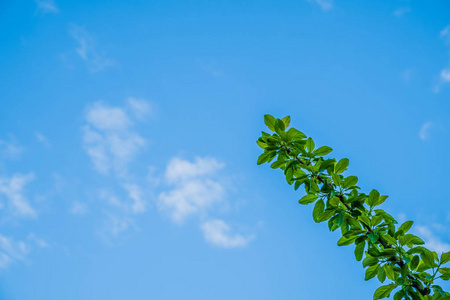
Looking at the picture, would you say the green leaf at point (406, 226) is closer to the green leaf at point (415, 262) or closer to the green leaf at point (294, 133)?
the green leaf at point (415, 262)

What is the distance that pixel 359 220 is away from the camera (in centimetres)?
196

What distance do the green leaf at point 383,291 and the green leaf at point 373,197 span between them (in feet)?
1.65

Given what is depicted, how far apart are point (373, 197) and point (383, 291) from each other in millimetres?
579

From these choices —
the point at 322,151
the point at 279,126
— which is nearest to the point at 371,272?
the point at 322,151

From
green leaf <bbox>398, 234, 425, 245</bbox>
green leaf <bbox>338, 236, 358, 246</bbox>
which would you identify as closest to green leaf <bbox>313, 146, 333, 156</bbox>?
green leaf <bbox>338, 236, 358, 246</bbox>

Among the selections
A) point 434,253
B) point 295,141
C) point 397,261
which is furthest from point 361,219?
point 295,141

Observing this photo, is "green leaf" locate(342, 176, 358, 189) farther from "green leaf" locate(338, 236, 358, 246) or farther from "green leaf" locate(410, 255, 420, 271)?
"green leaf" locate(410, 255, 420, 271)

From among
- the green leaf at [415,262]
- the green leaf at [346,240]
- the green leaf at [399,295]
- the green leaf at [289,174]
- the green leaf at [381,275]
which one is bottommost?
the green leaf at [399,295]

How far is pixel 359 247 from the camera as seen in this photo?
1.96 m

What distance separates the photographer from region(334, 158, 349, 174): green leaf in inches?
88.6

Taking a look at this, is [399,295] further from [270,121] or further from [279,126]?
[270,121]

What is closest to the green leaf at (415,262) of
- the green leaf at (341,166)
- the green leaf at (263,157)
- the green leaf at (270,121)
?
the green leaf at (341,166)

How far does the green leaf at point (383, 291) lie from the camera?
6.07 feet

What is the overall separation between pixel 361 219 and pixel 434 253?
452 mm
